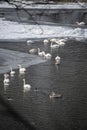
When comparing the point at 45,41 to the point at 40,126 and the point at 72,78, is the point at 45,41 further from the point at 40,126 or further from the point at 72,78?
the point at 40,126

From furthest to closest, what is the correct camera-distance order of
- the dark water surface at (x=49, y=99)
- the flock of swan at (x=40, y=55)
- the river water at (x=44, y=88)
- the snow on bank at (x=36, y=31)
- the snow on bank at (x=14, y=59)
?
the snow on bank at (x=36, y=31) → the snow on bank at (x=14, y=59) → the flock of swan at (x=40, y=55) → the river water at (x=44, y=88) → the dark water surface at (x=49, y=99)

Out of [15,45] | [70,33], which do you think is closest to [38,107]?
[15,45]

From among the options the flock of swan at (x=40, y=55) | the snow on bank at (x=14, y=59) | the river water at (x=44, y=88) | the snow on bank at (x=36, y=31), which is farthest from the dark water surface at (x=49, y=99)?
the snow on bank at (x=36, y=31)

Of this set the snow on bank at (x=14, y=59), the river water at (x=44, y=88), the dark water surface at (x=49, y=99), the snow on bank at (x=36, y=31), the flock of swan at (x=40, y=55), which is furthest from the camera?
the snow on bank at (x=36, y=31)

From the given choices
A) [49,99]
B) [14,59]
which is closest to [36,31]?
[14,59]

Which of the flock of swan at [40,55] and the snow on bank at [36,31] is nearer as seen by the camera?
the flock of swan at [40,55]

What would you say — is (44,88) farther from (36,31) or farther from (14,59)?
(36,31)

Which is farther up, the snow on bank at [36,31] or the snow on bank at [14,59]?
the snow on bank at [14,59]

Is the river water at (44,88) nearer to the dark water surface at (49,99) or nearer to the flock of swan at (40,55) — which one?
the dark water surface at (49,99)
